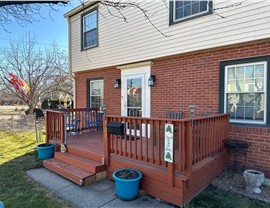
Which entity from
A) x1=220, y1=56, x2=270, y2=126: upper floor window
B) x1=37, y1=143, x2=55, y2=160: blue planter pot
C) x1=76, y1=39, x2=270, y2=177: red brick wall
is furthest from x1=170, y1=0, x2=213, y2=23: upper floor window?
x1=37, y1=143, x2=55, y2=160: blue planter pot

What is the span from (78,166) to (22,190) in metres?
1.18

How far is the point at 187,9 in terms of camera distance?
518 cm

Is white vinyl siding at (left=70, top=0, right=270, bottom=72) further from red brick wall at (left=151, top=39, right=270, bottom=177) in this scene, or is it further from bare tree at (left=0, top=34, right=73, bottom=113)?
bare tree at (left=0, top=34, right=73, bottom=113)

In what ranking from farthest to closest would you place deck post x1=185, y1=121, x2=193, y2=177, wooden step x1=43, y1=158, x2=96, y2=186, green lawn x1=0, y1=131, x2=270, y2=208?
1. wooden step x1=43, y1=158, x2=96, y2=186
2. green lawn x1=0, y1=131, x2=270, y2=208
3. deck post x1=185, y1=121, x2=193, y2=177

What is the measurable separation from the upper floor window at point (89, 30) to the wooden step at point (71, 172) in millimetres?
4845

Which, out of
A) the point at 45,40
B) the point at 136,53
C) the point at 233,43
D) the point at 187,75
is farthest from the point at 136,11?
the point at 45,40

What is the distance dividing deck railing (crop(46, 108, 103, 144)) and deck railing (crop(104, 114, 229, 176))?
1.79 metres

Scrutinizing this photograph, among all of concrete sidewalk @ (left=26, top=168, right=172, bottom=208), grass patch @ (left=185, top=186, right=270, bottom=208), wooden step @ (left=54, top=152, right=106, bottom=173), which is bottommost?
concrete sidewalk @ (left=26, top=168, right=172, bottom=208)

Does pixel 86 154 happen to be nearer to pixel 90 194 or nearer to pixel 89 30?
pixel 90 194

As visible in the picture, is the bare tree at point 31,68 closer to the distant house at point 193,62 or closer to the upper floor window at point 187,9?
the distant house at point 193,62

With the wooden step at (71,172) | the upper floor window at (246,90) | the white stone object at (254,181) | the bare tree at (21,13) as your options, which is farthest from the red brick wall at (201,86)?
the bare tree at (21,13)

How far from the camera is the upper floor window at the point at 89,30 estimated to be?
7930 mm

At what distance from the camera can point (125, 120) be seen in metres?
4.00

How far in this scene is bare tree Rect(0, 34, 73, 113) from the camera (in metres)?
13.7
